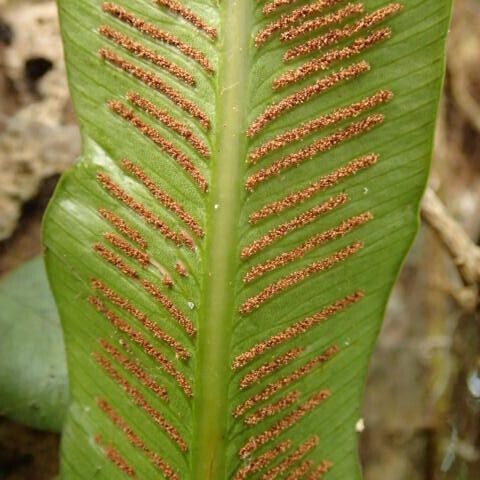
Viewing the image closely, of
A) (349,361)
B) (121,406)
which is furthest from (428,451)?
(121,406)

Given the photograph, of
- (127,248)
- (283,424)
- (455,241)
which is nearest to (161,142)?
(127,248)

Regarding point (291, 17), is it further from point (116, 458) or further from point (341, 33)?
point (116, 458)

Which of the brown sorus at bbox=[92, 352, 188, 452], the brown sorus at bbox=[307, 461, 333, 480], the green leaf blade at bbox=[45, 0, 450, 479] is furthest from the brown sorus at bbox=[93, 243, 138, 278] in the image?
the brown sorus at bbox=[307, 461, 333, 480]

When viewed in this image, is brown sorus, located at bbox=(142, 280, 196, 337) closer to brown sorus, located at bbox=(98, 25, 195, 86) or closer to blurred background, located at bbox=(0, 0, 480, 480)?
brown sorus, located at bbox=(98, 25, 195, 86)

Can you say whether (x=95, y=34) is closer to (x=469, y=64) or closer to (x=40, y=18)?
(x=40, y=18)

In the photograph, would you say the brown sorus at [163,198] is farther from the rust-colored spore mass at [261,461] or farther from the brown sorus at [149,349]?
the rust-colored spore mass at [261,461]

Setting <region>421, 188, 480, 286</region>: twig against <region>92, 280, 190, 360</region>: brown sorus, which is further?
<region>421, 188, 480, 286</region>: twig
